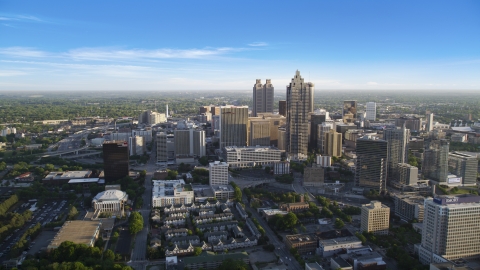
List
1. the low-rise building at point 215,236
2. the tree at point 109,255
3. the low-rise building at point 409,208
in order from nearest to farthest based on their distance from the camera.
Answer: the tree at point 109,255 < the low-rise building at point 215,236 < the low-rise building at point 409,208

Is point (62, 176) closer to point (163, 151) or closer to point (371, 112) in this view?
point (163, 151)

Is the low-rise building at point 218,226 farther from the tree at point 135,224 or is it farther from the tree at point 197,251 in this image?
the tree at point 135,224

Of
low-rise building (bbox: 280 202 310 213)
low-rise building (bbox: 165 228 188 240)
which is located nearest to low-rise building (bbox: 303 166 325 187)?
low-rise building (bbox: 280 202 310 213)

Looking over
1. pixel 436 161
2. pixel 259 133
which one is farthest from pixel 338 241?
pixel 259 133

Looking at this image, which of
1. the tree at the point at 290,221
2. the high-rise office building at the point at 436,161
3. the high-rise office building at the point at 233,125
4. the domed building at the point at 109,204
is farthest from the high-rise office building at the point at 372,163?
the domed building at the point at 109,204

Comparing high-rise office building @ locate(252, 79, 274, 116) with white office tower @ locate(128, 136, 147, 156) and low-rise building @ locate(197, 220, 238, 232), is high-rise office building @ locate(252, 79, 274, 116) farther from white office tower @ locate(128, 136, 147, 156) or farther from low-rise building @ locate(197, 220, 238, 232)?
low-rise building @ locate(197, 220, 238, 232)

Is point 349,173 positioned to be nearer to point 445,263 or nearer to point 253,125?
point 253,125

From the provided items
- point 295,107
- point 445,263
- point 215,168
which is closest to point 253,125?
point 295,107
